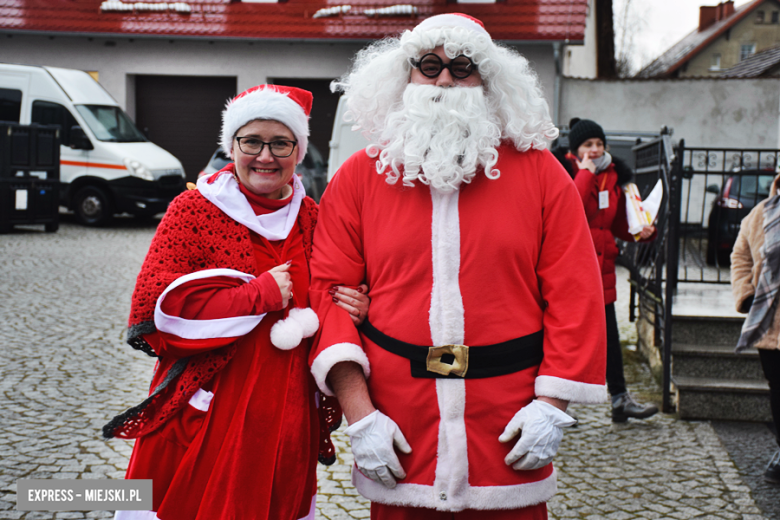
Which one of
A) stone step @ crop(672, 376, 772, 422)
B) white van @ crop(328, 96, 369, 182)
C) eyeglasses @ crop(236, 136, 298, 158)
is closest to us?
eyeglasses @ crop(236, 136, 298, 158)

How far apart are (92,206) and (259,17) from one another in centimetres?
643

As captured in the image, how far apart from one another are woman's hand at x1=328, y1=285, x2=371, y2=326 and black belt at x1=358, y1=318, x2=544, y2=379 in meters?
0.16

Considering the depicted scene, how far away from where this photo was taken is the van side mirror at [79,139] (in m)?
13.3

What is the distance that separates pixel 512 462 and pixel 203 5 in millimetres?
17401

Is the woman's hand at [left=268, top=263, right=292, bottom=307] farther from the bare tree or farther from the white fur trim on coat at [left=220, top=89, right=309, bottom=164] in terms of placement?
the bare tree

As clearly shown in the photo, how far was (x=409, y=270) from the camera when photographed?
2104mm

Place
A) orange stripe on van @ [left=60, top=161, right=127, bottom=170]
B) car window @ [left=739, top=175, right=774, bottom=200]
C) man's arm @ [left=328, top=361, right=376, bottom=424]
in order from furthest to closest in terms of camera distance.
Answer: orange stripe on van @ [left=60, top=161, right=127, bottom=170], car window @ [left=739, top=175, right=774, bottom=200], man's arm @ [left=328, top=361, right=376, bottom=424]

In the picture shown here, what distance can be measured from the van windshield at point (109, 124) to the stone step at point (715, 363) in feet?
37.6

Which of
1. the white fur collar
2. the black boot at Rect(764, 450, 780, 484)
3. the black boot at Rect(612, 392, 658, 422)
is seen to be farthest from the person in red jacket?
the white fur collar

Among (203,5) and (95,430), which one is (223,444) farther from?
(203,5)

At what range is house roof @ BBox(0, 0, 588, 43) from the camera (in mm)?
16234

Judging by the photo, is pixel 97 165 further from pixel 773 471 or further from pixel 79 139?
pixel 773 471

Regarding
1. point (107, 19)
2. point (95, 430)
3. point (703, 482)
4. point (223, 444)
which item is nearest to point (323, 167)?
point (107, 19)

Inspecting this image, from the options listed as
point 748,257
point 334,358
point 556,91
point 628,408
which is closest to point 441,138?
point 334,358
